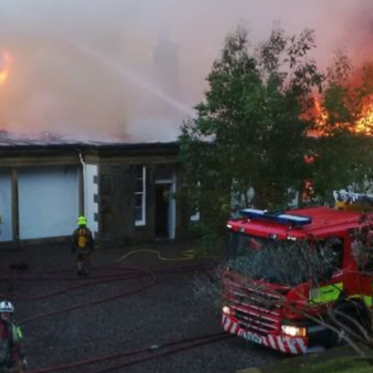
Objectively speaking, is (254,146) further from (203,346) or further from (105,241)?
(105,241)

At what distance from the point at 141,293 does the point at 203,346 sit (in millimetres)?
3513

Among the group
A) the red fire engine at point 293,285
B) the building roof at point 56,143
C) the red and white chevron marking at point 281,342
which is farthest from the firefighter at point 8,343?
the building roof at point 56,143

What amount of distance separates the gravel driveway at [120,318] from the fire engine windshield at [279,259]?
1401 millimetres

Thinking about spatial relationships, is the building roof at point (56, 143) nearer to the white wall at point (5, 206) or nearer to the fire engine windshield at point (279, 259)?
the white wall at point (5, 206)

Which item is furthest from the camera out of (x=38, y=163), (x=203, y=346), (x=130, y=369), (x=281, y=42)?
(x=38, y=163)

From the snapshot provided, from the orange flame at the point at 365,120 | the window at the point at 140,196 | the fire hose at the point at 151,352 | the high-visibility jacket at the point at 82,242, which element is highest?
the orange flame at the point at 365,120

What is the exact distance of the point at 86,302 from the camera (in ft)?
44.8

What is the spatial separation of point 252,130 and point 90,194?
7.49 metres

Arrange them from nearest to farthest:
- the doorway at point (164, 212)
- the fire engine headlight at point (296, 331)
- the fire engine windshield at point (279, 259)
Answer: the fire engine windshield at point (279, 259), the fire engine headlight at point (296, 331), the doorway at point (164, 212)

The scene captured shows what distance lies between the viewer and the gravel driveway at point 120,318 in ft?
34.3

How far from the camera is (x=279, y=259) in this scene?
9570 mm

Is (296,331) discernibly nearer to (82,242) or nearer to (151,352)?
(151,352)

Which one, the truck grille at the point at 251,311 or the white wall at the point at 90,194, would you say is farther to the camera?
the white wall at the point at 90,194

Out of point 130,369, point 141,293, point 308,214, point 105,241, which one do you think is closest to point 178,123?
point 105,241
